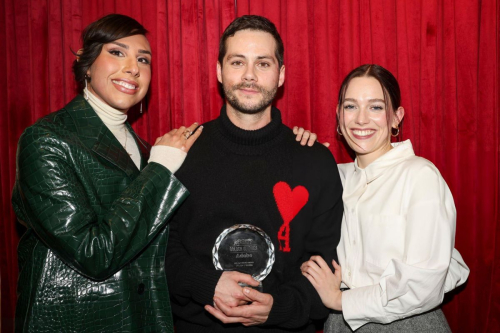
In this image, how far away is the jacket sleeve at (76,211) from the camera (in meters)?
1.50

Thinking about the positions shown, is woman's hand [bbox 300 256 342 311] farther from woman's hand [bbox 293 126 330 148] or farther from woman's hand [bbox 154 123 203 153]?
woman's hand [bbox 154 123 203 153]

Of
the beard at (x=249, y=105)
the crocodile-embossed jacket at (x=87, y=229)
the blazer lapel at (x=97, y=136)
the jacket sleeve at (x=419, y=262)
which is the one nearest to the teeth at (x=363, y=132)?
the jacket sleeve at (x=419, y=262)

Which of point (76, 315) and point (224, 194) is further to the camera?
point (224, 194)

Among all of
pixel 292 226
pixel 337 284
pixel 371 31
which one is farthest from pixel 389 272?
pixel 371 31

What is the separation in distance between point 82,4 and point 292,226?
6.72 ft

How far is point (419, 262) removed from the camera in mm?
1619

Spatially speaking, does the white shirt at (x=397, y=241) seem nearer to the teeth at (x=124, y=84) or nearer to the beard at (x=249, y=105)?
the beard at (x=249, y=105)

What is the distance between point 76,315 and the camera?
1619mm

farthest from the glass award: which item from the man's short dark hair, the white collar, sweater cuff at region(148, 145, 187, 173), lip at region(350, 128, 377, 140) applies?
the man's short dark hair

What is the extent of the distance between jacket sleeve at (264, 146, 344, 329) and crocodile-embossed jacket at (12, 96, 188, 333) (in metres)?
0.54

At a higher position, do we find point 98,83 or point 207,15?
point 207,15

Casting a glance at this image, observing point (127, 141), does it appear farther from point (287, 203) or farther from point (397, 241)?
point (397, 241)

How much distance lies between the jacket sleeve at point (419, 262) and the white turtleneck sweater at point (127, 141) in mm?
1055

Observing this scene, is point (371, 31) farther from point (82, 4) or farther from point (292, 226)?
point (82, 4)
